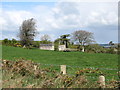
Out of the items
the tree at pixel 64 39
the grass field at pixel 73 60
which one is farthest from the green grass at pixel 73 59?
the tree at pixel 64 39

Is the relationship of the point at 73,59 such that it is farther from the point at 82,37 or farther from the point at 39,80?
the point at 82,37

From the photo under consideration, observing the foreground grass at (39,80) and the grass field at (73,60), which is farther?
the grass field at (73,60)

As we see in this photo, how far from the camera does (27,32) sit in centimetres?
3528

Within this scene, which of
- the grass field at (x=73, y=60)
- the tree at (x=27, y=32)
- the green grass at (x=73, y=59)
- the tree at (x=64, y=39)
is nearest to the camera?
the grass field at (x=73, y=60)

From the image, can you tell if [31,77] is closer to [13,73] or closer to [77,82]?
[13,73]

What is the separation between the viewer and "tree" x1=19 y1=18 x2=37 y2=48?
34469 millimetres

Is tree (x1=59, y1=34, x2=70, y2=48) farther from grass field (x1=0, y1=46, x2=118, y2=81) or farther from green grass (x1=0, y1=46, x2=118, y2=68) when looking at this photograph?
grass field (x1=0, y1=46, x2=118, y2=81)

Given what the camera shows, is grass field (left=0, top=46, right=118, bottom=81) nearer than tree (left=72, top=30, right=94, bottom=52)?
Yes

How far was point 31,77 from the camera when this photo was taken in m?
5.52

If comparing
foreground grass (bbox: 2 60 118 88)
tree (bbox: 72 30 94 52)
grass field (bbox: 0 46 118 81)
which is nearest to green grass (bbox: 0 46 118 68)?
grass field (bbox: 0 46 118 81)

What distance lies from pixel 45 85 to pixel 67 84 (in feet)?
1.75

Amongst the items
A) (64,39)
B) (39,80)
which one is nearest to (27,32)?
(64,39)

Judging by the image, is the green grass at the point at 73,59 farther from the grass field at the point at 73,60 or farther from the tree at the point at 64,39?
the tree at the point at 64,39

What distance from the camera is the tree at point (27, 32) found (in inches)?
1357
